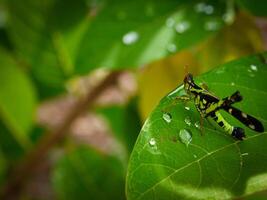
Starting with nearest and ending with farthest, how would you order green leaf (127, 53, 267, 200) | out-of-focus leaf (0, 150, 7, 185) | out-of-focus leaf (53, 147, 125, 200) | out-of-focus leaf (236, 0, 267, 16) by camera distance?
1. green leaf (127, 53, 267, 200)
2. out-of-focus leaf (236, 0, 267, 16)
3. out-of-focus leaf (53, 147, 125, 200)
4. out-of-focus leaf (0, 150, 7, 185)

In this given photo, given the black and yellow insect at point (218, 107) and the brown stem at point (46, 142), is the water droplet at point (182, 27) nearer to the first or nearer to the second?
the black and yellow insect at point (218, 107)

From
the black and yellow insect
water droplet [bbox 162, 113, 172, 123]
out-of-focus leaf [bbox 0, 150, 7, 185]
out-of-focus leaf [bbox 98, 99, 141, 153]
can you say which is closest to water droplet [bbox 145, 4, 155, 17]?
the black and yellow insect

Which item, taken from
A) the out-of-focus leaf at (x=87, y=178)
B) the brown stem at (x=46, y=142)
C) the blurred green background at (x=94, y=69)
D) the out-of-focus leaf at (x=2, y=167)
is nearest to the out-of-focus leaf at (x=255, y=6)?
the blurred green background at (x=94, y=69)

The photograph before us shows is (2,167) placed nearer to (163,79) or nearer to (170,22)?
(163,79)

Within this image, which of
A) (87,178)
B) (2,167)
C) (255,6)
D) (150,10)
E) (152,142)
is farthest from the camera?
(2,167)

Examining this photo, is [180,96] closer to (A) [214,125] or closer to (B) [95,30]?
(A) [214,125]

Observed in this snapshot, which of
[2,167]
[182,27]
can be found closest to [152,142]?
[182,27]

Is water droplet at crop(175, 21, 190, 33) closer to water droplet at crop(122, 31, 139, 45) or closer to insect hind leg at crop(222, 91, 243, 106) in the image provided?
water droplet at crop(122, 31, 139, 45)

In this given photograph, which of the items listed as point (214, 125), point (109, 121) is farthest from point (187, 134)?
point (109, 121)
